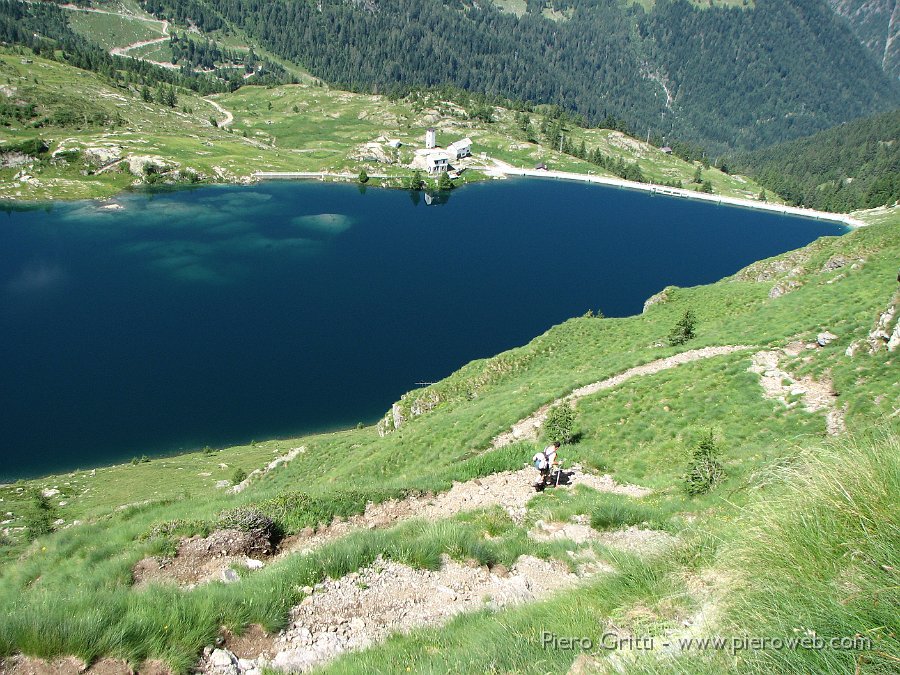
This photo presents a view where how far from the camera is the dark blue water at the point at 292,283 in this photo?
1873 inches

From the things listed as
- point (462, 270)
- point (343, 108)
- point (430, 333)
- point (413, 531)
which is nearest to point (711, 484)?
point (413, 531)

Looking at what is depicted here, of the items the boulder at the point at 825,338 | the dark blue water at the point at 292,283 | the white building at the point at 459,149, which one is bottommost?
the dark blue water at the point at 292,283

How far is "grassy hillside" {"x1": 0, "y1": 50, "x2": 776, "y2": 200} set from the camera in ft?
365

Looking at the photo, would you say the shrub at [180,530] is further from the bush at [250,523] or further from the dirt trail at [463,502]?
the dirt trail at [463,502]

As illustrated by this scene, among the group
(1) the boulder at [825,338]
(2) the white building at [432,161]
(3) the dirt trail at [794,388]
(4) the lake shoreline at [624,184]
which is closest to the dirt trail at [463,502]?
(3) the dirt trail at [794,388]

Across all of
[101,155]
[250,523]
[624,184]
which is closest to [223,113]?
[101,155]

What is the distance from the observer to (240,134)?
154125mm

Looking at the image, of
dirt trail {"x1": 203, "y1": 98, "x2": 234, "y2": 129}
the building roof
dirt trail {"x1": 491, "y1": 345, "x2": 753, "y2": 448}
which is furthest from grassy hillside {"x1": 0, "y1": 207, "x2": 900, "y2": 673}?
dirt trail {"x1": 203, "y1": 98, "x2": 234, "y2": 129}

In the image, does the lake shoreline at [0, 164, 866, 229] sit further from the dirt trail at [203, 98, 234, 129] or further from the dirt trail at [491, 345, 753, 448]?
the dirt trail at [491, 345, 753, 448]

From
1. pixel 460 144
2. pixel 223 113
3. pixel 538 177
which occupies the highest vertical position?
pixel 460 144

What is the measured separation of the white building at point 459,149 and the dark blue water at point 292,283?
2826 cm

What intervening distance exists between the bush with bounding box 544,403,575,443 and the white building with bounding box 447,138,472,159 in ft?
460

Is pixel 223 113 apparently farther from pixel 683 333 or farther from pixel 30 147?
pixel 683 333

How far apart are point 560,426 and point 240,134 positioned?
169m
